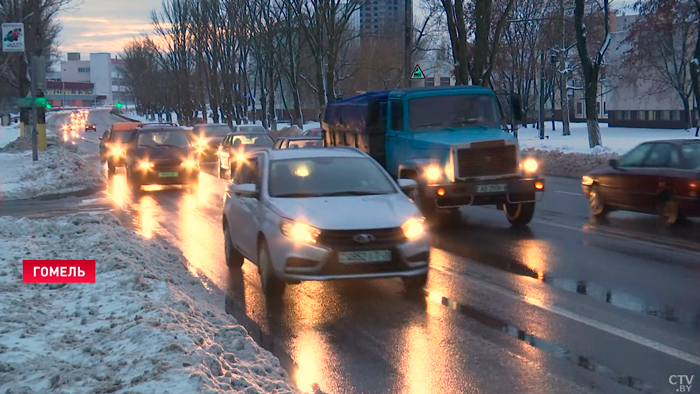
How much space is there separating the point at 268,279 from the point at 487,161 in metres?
6.48

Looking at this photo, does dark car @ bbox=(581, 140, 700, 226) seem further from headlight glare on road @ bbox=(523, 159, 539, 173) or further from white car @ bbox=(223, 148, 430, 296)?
white car @ bbox=(223, 148, 430, 296)

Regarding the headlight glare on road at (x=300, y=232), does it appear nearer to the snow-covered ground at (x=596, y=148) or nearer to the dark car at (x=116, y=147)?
the dark car at (x=116, y=147)

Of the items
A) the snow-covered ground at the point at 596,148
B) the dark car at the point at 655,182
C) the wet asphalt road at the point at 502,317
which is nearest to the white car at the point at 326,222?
the wet asphalt road at the point at 502,317

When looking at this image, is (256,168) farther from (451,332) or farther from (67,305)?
(451,332)

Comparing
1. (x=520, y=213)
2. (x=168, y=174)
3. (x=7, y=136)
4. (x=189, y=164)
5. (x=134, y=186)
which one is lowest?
(x=520, y=213)

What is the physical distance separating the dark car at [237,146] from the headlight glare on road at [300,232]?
17901 mm

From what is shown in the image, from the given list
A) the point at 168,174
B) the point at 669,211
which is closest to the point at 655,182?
the point at 669,211

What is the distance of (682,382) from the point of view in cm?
571

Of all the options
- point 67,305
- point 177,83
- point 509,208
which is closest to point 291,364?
point 67,305

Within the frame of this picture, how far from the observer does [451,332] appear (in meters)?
7.25

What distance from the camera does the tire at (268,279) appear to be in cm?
864

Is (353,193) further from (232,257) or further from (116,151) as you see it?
(116,151)

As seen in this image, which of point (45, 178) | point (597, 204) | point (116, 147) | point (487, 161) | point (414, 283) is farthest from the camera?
point (116, 147)
